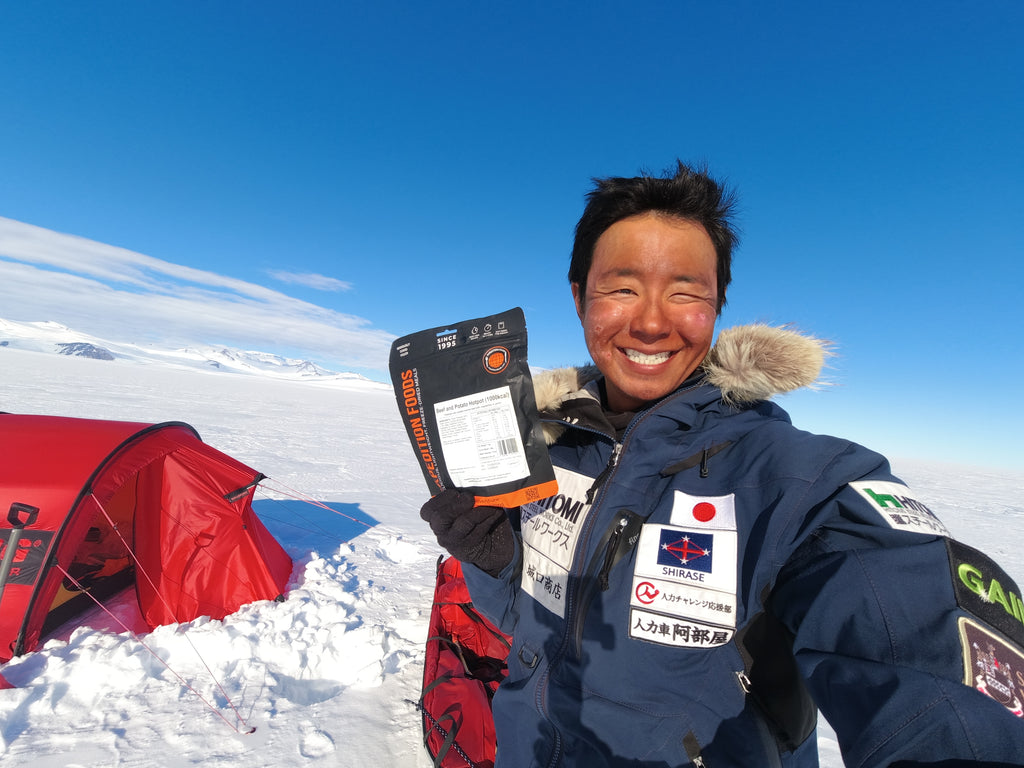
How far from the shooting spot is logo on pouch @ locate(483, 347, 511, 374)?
1.41m

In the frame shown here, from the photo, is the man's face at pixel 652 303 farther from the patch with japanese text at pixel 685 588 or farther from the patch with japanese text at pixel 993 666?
the patch with japanese text at pixel 993 666

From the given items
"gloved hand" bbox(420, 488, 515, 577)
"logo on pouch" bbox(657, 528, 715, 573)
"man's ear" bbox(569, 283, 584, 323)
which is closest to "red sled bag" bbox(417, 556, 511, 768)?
"gloved hand" bbox(420, 488, 515, 577)

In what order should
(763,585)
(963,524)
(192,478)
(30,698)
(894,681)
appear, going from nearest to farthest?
(894,681), (763,585), (30,698), (192,478), (963,524)

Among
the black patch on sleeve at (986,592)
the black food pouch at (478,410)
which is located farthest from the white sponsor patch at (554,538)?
the black patch on sleeve at (986,592)

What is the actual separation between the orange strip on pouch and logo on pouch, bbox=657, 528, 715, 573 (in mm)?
343

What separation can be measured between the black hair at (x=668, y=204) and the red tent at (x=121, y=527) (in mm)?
3527

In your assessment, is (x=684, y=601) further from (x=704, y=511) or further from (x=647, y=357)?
(x=647, y=357)

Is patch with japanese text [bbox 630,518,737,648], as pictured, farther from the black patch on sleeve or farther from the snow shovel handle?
the snow shovel handle

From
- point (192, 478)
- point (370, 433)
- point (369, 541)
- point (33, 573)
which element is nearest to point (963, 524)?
point (369, 541)

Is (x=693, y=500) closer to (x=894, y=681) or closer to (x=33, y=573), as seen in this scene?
(x=894, y=681)

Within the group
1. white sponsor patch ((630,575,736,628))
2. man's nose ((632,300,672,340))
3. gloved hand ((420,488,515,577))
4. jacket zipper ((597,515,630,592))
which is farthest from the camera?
gloved hand ((420,488,515,577))

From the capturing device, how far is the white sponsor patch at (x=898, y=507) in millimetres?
831

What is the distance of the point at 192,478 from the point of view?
11.7ft

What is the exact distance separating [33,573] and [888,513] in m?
4.40
